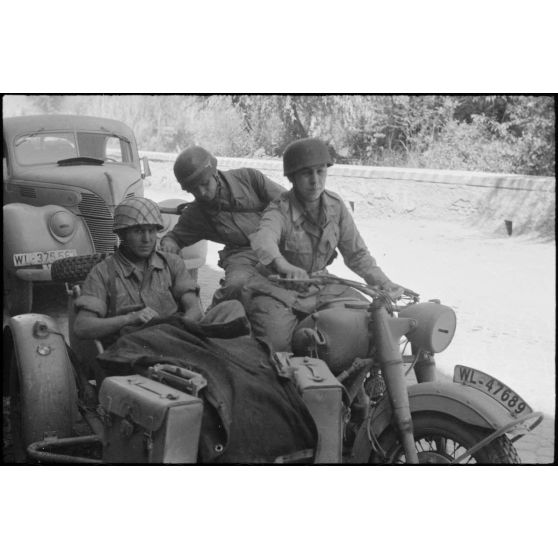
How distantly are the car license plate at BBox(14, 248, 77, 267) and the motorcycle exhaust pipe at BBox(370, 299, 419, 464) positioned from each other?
178 centimetres

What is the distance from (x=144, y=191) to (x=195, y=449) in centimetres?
159

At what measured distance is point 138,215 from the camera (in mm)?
3518

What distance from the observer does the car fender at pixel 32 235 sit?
4074mm

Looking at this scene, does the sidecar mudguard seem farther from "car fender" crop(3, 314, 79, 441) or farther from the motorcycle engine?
"car fender" crop(3, 314, 79, 441)

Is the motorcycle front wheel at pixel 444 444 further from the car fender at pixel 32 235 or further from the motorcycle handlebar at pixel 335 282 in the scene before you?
the car fender at pixel 32 235

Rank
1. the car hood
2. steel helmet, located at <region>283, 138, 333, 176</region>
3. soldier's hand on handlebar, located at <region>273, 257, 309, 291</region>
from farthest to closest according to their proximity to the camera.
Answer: the car hood → steel helmet, located at <region>283, 138, 333, 176</region> → soldier's hand on handlebar, located at <region>273, 257, 309, 291</region>

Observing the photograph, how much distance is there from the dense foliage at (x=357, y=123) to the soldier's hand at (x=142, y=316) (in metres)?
0.85

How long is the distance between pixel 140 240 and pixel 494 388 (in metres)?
1.55

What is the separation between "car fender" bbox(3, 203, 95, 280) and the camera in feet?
13.4

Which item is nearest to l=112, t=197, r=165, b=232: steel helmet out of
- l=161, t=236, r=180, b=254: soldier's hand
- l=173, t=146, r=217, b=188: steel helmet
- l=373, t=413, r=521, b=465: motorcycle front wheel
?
l=161, t=236, r=180, b=254: soldier's hand

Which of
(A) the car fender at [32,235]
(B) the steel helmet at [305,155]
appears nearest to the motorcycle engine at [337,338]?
(B) the steel helmet at [305,155]

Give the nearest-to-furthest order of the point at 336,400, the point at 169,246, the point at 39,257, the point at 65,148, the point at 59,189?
the point at 336,400 → the point at 169,246 → the point at 39,257 → the point at 59,189 → the point at 65,148

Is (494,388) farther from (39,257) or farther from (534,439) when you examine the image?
(39,257)

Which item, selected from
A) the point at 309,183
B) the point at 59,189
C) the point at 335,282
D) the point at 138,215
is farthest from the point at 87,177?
the point at 335,282
